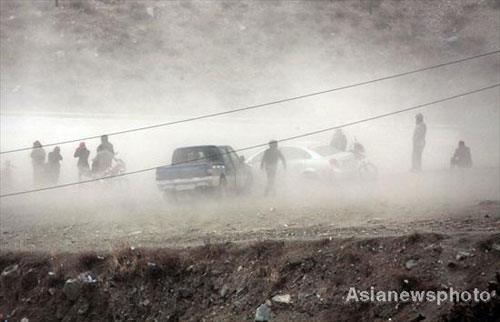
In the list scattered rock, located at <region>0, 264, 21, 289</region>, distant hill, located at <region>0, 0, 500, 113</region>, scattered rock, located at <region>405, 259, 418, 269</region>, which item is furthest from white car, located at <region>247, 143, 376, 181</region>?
distant hill, located at <region>0, 0, 500, 113</region>

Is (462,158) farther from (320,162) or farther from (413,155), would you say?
(320,162)

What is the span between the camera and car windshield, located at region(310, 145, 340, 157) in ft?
63.3

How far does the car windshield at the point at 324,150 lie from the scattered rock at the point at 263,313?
413 inches

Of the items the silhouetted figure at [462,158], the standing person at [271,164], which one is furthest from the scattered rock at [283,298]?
the silhouetted figure at [462,158]

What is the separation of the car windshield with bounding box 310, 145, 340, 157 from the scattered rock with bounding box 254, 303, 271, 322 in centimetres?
1048

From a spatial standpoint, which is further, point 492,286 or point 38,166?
point 38,166

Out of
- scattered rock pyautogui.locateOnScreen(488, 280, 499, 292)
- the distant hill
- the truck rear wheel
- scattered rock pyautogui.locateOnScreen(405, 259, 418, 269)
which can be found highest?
the distant hill

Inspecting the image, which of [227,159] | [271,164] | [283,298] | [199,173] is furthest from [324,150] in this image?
[283,298]

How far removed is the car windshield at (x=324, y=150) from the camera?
1930cm

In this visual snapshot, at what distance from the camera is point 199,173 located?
634 inches

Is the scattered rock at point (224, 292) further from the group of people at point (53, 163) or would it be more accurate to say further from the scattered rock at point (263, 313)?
the group of people at point (53, 163)

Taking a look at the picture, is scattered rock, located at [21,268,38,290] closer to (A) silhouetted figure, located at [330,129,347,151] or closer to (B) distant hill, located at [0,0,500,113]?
(A) silhouetted figure, located at [330,129,347,151]

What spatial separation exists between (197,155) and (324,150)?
4710 mm

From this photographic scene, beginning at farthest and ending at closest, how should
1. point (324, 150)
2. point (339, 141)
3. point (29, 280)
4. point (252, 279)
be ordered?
1. point (339, 141)
2. point (324, 150)
3. point (29, 280)
4. point (252, 279)
